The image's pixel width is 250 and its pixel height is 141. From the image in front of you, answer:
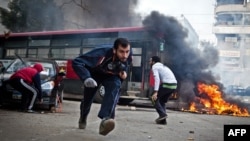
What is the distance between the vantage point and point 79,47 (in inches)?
582

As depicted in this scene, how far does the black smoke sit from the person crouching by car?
5.74m

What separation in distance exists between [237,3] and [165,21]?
3140 centimetres

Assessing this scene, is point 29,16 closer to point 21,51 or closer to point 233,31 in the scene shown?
point 21,51

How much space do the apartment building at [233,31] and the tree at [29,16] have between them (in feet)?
55.6


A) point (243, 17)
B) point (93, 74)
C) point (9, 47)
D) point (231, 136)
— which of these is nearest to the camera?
point (231, 136)

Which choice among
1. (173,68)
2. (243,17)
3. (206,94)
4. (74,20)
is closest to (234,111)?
(206,94)

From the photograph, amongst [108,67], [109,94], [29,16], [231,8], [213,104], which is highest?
[231,8]

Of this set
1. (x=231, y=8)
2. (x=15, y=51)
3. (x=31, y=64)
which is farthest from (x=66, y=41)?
(x=231, y=8)

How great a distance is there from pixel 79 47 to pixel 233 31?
30614mm

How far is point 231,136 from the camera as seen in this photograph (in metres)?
3.54

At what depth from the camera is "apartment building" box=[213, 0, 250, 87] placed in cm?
3691

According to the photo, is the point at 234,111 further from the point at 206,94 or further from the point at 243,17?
the point at 243,17

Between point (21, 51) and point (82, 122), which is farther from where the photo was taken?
point (21, 51)

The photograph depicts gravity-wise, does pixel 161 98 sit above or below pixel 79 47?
below
